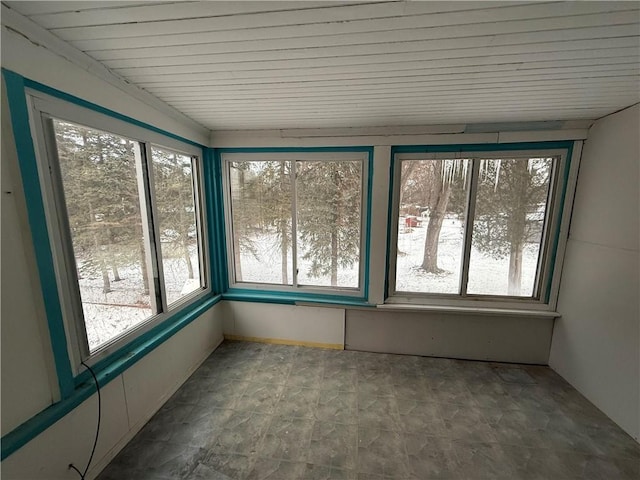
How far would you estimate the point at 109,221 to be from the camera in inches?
64.6

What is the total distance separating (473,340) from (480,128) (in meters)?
2.10

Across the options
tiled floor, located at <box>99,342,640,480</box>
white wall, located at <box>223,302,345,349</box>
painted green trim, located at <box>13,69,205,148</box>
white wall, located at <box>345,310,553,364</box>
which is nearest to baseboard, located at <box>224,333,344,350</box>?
white wall, located at <box>223,302,345,349</box>

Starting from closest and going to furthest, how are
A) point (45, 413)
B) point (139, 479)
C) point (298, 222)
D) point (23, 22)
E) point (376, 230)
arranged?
point (23, 22) < point (45, 413) < point (139, 479) < point (376, 230) < point (298, 222)

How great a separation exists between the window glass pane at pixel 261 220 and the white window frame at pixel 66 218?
33.8 inches

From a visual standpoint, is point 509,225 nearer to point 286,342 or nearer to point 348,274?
point 348,274

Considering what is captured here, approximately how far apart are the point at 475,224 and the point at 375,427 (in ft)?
6.71

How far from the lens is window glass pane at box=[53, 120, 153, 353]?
1.42m

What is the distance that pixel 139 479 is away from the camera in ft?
4.82

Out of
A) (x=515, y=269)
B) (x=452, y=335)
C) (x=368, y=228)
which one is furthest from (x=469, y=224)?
(x=452, y=335)

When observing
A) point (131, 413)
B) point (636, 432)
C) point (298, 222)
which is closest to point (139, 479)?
point (131, 413)

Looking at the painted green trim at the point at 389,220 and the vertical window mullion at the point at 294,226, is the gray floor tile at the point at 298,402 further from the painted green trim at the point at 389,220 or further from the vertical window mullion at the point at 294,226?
the painted green trim at the point at 389,220

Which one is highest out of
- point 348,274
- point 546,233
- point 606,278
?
point 546,233

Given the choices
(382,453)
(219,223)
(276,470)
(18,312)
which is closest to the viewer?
(18,312)

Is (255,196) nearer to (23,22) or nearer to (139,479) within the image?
(23,22)
